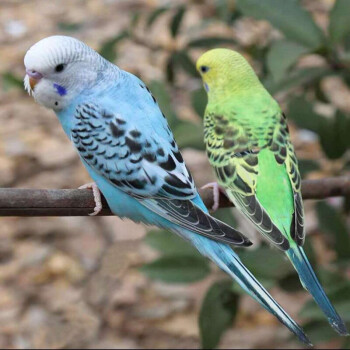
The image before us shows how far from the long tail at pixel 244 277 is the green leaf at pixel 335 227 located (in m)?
0.71

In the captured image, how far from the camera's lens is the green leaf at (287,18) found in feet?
4.88

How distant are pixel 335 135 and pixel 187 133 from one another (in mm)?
389

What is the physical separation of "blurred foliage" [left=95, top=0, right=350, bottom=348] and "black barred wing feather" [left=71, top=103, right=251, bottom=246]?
0.37m

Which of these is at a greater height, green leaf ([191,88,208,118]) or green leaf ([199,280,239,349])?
green leaf ([191,88,208,118])

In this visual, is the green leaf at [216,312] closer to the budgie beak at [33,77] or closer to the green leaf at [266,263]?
the green leaf at [266,263]

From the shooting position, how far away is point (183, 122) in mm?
1603

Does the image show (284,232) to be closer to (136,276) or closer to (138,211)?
(138,211)

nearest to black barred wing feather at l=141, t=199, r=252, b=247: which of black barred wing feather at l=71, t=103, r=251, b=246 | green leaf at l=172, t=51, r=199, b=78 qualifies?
black barred wing feather at l=71, t=103, r=251, b=246

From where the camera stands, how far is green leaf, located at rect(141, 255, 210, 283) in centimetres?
167

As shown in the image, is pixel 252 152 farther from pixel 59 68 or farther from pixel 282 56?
pixel 59 68

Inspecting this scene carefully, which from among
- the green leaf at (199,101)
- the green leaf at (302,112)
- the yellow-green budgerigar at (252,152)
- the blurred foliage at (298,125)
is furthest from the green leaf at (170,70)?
the yellow-green budgerigar at (252,152)

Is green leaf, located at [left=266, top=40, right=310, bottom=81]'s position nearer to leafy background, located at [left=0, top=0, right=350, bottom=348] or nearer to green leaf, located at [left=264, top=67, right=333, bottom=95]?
leafy background, located at [left=0, top=0, right=350, bottom=348]

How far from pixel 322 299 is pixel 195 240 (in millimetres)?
231

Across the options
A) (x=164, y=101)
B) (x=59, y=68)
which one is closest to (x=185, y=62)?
(x=164, y=101)
